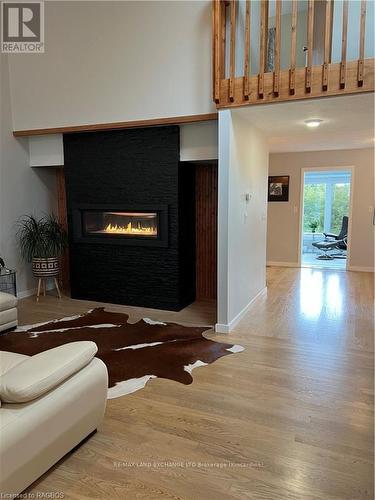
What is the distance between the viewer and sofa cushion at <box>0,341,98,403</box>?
1.62 m

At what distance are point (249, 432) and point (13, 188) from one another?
4.48m

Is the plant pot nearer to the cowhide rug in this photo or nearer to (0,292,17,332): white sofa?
the cowhide rug

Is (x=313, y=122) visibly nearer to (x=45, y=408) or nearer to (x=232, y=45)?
(x=232, y=45)

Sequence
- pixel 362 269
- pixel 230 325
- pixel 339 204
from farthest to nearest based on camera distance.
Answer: pixel 339 204
pixel 362 269
pixel 230 325

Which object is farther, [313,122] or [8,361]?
[313,122]

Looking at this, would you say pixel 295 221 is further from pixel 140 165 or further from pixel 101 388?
pixel 101 388

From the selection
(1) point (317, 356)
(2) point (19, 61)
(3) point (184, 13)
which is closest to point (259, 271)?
(1) point (317, 356)

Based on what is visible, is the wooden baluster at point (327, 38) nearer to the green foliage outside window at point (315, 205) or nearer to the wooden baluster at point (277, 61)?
the wooden baluster at point (277, 61)

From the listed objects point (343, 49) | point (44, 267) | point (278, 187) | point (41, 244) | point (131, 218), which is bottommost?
point (44, 267)

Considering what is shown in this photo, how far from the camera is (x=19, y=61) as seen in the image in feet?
16.2

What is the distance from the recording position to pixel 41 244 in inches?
202

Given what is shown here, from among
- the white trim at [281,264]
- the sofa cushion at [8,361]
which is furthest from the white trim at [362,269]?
the sofa cushion at [8,361]

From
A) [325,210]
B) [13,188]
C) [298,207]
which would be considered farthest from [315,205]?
[13,188]

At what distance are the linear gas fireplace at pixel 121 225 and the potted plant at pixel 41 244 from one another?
371 millimetres
